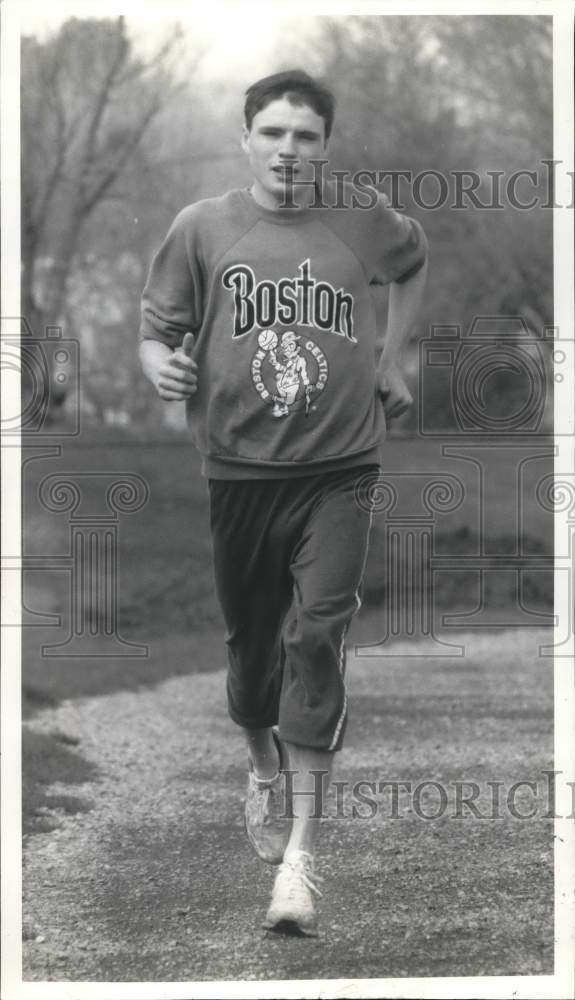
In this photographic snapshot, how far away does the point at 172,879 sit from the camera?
4.15 m

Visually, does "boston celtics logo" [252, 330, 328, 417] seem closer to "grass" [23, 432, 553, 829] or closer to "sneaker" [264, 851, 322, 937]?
"sneaker" [264, 851, 322, 937]

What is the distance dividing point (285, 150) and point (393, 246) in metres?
0.41

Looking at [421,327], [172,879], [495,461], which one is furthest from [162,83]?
[172,879]

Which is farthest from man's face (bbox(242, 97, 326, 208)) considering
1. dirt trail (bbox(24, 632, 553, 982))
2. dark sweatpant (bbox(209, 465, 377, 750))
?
dirt trail (bbox(24, 632, 553, 982))

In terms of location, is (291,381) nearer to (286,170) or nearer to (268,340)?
(268,340)

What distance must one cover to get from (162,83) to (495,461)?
488 cm

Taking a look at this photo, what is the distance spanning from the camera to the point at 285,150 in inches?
143

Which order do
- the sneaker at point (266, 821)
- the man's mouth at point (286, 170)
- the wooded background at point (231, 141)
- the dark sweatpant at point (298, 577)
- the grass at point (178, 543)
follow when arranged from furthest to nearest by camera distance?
1. the wooded background at point (231, 141)
2. the grass at point (178, 543)
3. the sneaker at point (266, 821)
4. the man's mouth at point (286, 170)
5. the dark sweatpant at point (298, 577)

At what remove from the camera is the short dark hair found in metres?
3.64

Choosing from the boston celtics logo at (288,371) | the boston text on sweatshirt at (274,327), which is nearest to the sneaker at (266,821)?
the boston text on sweatshirt at (274,327)

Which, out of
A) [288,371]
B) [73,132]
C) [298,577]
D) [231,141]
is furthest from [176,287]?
[73,132]

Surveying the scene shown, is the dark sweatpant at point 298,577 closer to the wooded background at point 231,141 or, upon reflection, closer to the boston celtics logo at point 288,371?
the boston celtics logo at point 288,371

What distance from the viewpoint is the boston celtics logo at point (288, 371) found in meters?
Answer: 3.56

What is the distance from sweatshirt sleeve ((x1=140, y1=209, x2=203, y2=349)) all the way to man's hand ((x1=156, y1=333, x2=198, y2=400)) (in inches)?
6.7
